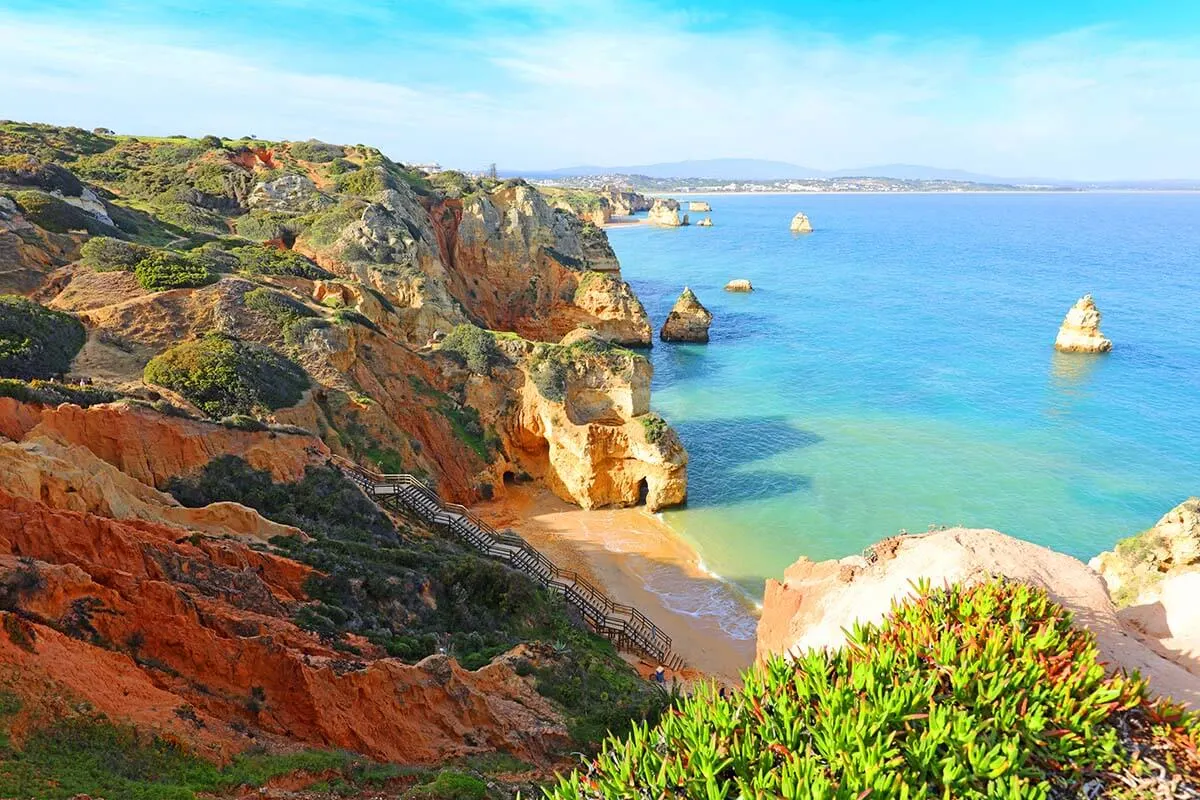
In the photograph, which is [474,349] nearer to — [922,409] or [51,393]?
[51,393]

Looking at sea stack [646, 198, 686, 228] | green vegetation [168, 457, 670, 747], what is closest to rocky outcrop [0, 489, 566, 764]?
green vegetation [168, 457, 670, 747]

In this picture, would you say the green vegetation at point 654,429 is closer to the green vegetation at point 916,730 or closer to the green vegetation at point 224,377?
the green vegetation at point 224,377

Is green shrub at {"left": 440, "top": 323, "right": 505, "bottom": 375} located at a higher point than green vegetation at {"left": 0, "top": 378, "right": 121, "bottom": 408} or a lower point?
lower

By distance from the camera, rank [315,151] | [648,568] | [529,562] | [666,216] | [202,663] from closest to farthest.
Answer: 1. [202,663]
2. [529,562]
3. [648,568]
4. [315,151]
5. [666,216]

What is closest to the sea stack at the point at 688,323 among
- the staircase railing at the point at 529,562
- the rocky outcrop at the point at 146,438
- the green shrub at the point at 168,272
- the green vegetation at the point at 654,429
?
the green vegetation at the point at 654,429

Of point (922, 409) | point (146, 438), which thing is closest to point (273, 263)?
point (146, 438)

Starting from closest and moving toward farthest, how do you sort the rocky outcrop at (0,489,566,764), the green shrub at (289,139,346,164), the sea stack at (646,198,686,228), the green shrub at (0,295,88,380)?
the rocky outcrop at (0,489,566,764) < the green shrub at (0,295,88,380) < the green shrub at (289,139,346,164) < the sea stack at (646,198,686,228)

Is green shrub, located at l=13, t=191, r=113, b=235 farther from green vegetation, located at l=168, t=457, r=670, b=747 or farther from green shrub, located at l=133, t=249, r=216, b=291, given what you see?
green vegetation, located at l=168, t=457, r=670, b=747
